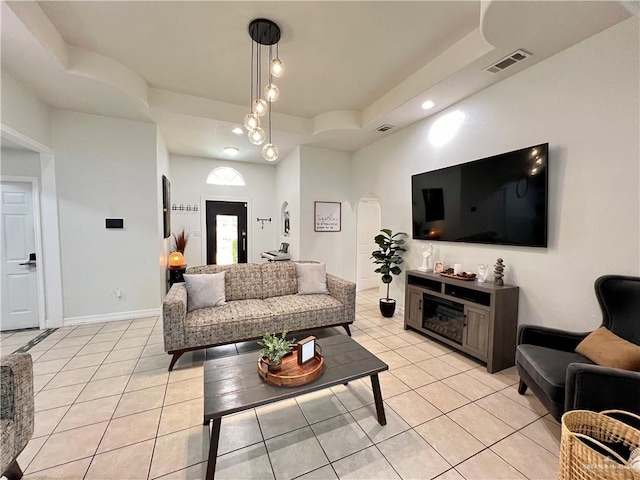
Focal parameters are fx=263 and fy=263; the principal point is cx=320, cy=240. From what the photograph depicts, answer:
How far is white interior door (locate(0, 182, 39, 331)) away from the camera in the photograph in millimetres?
3324

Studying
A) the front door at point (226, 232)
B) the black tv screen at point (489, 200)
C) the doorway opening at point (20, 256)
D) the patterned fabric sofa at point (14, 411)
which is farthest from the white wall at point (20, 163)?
the black tv screen at point (489, 200)

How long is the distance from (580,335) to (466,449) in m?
1.29

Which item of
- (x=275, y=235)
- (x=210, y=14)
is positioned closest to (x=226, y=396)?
(x=210, y=14)

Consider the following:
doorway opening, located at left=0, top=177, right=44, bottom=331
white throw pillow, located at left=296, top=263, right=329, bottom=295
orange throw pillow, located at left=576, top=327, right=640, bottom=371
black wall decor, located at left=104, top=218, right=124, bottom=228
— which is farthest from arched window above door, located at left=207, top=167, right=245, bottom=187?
orange throw pillow, located at left=576, top=327, right=640, bottom=371

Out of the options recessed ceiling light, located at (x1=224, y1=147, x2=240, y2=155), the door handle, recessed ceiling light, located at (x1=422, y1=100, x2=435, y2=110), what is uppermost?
recessed ceiling light, located at (x1=224, y1=147, x2=240, y2=155)

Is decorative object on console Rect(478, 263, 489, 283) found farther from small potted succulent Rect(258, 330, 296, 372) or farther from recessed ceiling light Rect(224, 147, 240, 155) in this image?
recessed ceiling light Rect(224, 147, 240, 155)

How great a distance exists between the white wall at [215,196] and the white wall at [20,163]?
88.8 inches

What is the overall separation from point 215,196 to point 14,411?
198 inches

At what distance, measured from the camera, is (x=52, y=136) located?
3.36 m

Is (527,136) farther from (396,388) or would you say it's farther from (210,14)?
(210,14)

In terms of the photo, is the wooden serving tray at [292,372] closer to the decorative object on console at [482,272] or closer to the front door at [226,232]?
the decorative object on console at [482,272]

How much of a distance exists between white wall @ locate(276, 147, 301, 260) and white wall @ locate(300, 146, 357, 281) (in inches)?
4.6

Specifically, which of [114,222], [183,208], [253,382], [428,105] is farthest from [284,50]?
[183,208]

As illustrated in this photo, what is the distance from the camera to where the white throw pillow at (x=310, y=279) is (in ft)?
11.3
